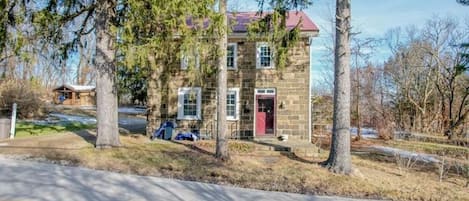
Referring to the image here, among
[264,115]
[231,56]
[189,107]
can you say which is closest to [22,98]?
[189,107]

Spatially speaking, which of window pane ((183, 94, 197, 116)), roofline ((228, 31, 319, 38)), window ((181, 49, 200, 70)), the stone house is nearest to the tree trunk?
the stone house

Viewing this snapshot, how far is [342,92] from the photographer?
10.0 m

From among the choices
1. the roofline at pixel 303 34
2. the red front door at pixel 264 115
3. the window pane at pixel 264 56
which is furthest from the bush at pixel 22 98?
the window pane at pixel 264 56

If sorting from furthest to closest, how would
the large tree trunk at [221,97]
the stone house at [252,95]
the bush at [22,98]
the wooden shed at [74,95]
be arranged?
the wooden shed at [74,95] < the bush at [22,98] < the stone house at [252,95] < the large tree trunk at [221,97]

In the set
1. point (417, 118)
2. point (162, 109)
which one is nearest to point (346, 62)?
point (162, 109)

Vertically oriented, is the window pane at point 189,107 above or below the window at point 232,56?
below

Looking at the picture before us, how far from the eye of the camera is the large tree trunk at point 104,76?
11945 millimetres

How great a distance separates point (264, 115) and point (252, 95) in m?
1.09

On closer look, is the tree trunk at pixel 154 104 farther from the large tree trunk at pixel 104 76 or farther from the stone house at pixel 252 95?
the large tree trunk at pixel 104 76

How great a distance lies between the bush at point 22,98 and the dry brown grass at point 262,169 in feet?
30.0

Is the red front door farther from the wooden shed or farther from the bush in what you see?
the wooden shed

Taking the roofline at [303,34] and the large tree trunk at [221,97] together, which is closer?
the large tree trunk at [221,97]

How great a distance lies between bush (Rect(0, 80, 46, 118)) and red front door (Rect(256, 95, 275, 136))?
12638 millimetres

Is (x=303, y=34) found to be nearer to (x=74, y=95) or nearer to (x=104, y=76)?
(x=104, y=76)
